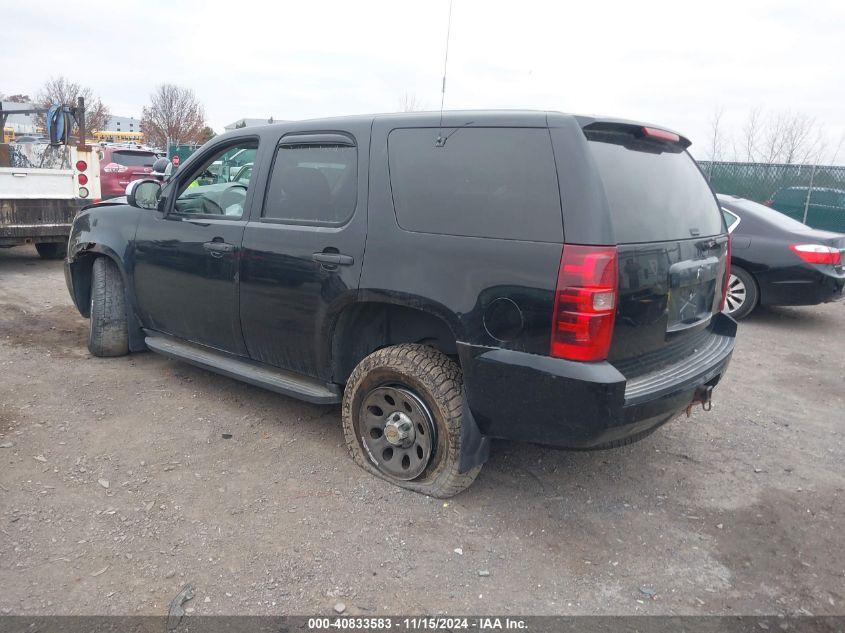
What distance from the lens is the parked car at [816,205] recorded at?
13359 millimetres

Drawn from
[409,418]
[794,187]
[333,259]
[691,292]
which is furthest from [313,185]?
[794,187]

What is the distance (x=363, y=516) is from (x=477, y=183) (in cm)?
168

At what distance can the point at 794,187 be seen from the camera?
558 inches

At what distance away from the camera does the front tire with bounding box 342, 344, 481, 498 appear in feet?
10.3

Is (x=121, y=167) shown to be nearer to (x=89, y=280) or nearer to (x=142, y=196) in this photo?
(x=89, y=280)

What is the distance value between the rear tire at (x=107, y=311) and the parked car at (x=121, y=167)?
9444mm

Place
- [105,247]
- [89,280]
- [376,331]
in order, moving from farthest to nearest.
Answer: [89,280], [105,247], [376,331]

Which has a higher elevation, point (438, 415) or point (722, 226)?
point (722, 226)

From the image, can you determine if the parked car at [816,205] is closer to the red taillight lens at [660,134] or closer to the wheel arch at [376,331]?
the red taillight lens at [660,134]

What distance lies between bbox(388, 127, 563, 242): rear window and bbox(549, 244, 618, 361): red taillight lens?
0.14 metres

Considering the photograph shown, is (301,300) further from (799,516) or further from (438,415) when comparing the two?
(799,516)

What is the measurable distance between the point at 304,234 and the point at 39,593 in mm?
2008

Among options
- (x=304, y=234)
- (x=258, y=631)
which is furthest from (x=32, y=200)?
(x=258, y=631)

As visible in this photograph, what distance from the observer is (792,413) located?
15.6 feet
